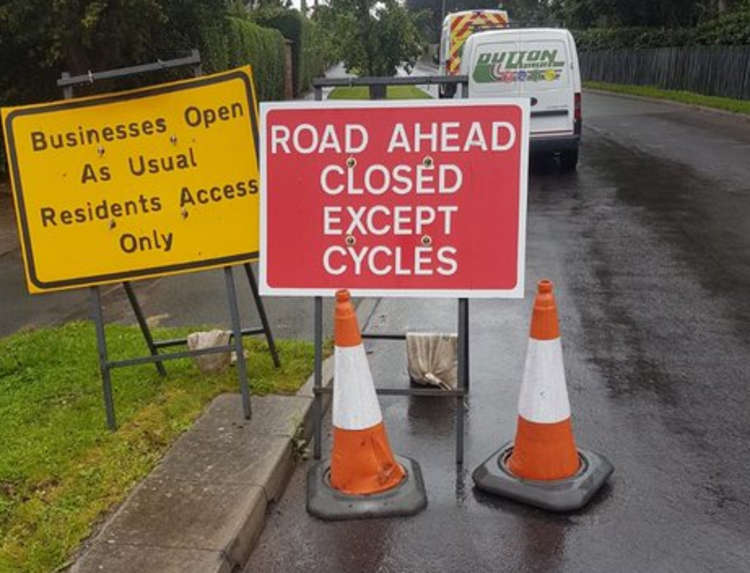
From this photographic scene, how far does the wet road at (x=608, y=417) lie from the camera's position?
3312 millimetres

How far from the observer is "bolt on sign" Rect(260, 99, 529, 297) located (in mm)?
3785

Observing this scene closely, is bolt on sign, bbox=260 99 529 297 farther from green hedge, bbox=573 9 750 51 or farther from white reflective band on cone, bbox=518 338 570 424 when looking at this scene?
green hedge, bbox=573 9 750 51

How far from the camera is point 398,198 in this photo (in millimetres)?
3865

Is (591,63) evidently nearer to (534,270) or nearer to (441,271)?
(534,270)

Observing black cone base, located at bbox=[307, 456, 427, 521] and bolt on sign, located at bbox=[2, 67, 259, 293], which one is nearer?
black cone base, located at bbox=[307, 456, 427, 521]

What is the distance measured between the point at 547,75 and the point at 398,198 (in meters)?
9.69

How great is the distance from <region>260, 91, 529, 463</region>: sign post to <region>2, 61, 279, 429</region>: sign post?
391 mm

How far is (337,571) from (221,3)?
10720 mm

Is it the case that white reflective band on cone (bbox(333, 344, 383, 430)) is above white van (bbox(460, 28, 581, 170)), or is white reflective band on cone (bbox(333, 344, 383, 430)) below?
below

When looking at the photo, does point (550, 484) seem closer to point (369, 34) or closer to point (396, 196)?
point (396, 196)

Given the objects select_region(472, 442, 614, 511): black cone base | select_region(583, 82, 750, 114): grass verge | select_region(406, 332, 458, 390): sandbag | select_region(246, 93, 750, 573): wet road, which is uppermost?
select_region(406, 332, 458, 390): sandbag

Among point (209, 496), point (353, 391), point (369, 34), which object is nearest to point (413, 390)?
point (353, 391)

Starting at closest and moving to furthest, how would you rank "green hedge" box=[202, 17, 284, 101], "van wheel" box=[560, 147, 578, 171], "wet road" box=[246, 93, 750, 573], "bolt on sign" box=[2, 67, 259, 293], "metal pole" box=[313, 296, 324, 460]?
"wet road" box=[246, 93, 750, 573], "metal pole" box=[313, 296, 324, 460], "bolt on sign" box=[2, 67, 259, 293], "van wheel" box=[560, 147, 578, 171], "green hedge" box=[202, 17, 284, 101]

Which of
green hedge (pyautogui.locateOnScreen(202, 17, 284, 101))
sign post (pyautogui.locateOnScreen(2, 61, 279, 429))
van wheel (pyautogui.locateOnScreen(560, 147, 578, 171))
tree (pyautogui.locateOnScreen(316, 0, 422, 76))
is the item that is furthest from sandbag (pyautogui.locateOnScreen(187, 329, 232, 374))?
tree (pyautogui.locateOnScreen(316, 0, 422, 76))
